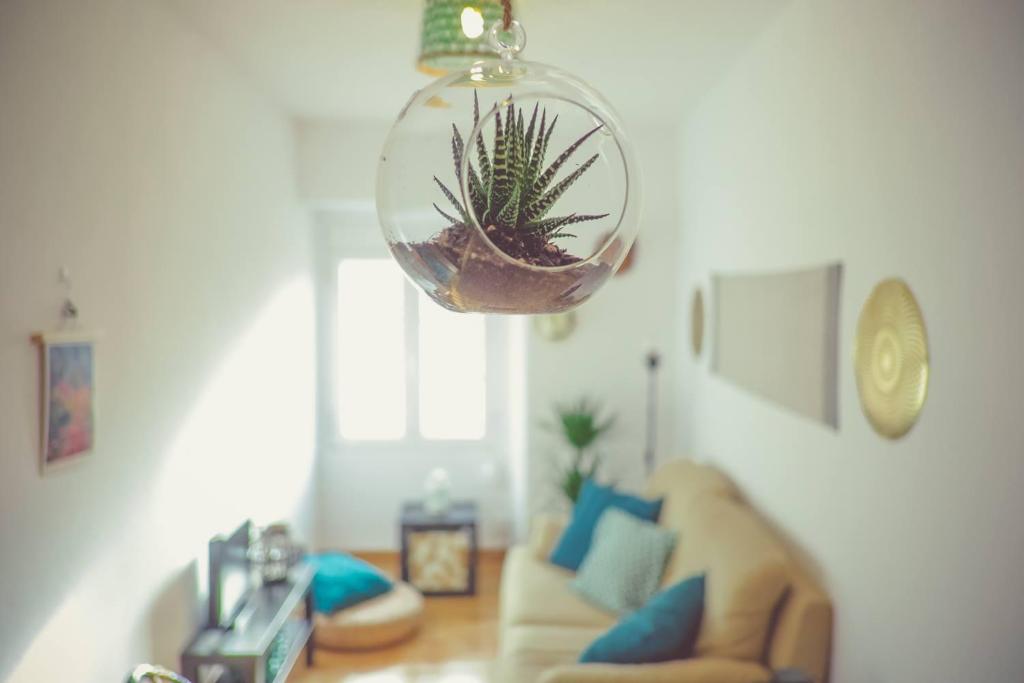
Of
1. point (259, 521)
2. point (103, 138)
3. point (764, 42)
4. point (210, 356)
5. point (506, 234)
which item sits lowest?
point (259, 521)

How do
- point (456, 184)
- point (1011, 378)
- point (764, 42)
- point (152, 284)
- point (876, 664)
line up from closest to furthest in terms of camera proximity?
point (456, 184) < point (1011, 378) < point (876, 664) < point (152, 284) < point (764, 42)

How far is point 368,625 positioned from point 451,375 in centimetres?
209

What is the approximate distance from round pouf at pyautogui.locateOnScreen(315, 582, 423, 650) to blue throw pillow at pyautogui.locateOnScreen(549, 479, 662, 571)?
2.78ft

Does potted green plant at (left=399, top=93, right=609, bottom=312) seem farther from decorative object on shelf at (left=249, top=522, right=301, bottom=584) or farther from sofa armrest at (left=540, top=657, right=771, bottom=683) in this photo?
decorative object on shelf at (left=249, top=522, right=301, bottom=584)

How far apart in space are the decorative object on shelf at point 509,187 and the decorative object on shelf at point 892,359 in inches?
50.5

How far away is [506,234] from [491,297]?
9 cm

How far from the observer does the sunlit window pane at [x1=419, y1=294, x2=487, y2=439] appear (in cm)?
577

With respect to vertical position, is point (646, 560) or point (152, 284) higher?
point (152, 284)

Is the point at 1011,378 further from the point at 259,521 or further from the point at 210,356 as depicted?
the point at 259,521

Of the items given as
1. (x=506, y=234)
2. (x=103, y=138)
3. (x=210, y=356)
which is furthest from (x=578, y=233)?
(x=210, y=356)

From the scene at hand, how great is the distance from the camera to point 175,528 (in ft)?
9.78

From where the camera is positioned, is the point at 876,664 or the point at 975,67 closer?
the point at 975,67

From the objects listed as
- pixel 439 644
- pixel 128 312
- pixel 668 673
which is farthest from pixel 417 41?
pixel 439 644

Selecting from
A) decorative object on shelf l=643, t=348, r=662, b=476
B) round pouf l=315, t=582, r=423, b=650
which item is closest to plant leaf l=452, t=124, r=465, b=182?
round pouf l=315, t=582, r=423, b=650
